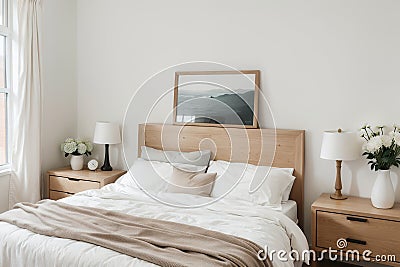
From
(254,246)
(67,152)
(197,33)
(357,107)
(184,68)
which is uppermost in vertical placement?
(197,33)

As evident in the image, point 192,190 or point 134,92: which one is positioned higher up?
point 134,92

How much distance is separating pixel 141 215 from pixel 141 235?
420mm

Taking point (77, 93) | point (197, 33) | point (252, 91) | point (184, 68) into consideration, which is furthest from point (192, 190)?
point (77, 93)

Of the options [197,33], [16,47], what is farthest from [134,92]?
[16,47]

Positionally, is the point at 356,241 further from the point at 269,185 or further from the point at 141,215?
the point at 141,215

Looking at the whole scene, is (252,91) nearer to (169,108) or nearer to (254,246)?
(169,108)

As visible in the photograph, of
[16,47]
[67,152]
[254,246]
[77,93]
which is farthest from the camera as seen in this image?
[77,93]

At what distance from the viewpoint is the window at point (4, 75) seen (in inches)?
145

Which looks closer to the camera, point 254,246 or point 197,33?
point 254,246

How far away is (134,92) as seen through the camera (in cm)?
411

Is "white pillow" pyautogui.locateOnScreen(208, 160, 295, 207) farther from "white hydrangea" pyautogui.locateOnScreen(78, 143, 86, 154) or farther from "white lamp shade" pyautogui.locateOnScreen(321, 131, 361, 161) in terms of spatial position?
"white hydrangea" pyautogui.locateOnScreen(78, 143, 86, 154)

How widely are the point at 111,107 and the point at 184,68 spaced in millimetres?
993

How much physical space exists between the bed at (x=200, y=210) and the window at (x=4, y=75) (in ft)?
3.67

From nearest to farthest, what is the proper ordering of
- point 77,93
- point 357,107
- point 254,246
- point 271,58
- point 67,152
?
point 254,246
point 357,107
point 271,58
point 67,152
point 77,93
